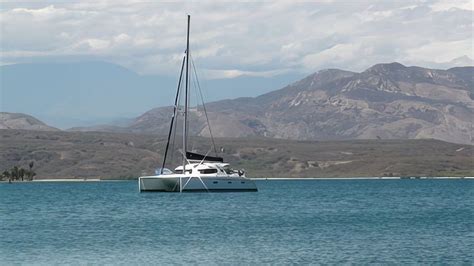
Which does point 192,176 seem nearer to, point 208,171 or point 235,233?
point 208,171

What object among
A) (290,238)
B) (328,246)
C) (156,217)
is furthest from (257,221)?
(328,246)

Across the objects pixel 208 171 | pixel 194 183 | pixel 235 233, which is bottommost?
pixel 235 233

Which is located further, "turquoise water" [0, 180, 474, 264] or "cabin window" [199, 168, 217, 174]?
"cabin window" [199, 168, 217, 174]

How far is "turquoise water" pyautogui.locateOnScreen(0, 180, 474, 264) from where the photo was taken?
59541 millimetres

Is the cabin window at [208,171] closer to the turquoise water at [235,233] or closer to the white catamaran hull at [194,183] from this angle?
the white catamaran hull at [194,183]

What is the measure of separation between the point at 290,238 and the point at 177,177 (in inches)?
2345

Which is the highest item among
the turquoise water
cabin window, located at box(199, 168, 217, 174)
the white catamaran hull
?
cabin window, located at box(199, 168, 217, 174)

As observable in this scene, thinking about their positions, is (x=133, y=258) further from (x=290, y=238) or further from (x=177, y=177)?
(x=177, y=177)

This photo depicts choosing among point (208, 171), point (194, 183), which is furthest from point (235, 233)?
point (208, 171)

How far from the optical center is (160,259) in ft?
192

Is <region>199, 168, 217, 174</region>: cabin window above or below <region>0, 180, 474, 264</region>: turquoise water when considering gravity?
above

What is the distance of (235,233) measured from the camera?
75.8 m

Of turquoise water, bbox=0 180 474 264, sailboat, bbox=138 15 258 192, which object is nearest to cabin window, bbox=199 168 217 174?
sailboat, bbox=138 15 258 192

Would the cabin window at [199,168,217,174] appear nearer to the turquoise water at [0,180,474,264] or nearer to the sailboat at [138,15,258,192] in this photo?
the sailboat at [138,15,258,192]
